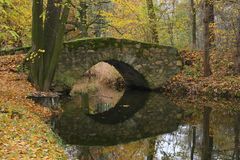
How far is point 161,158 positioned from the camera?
314 inches

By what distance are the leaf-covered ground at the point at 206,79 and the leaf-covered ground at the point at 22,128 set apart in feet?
22.2

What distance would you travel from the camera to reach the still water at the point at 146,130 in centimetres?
825

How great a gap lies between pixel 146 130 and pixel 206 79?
710 centimetres

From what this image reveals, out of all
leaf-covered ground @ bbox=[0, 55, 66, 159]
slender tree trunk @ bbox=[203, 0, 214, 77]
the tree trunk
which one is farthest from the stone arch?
leaf-covered ground @ bbox=[0, 55, 66, 159]

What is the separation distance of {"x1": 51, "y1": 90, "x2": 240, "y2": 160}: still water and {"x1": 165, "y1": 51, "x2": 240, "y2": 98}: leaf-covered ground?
1.48m

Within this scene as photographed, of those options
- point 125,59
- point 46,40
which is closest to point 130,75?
point 125,59

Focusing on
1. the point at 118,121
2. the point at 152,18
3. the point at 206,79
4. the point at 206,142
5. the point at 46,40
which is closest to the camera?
the point at 206,142

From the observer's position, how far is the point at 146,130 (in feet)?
34.4

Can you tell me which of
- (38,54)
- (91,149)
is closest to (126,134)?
(91,149)

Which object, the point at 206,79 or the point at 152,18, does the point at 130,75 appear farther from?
the point at 206,79

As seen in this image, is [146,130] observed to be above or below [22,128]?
below

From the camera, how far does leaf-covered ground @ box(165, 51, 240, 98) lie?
15492 mm

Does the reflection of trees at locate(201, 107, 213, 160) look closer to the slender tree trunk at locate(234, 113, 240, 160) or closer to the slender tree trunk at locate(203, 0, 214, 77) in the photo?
the slender tree trunk at locate(234, 113, 240, 160)

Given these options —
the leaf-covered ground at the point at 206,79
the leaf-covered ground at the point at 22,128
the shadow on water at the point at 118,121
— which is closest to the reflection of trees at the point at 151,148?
the shadow on water at the point at 118,121
